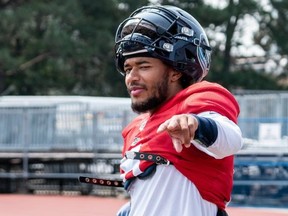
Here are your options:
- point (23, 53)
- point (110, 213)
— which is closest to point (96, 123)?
point (110, 213)

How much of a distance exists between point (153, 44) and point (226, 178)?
1.73ft

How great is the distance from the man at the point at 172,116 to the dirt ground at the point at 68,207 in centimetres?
1010

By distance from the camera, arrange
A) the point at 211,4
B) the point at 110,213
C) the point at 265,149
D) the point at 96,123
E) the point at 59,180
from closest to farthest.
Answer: the point at 110,213
the point at 265,149
the point at 96,123
the point at 59,180
the point at 211,4

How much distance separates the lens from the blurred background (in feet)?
50.3

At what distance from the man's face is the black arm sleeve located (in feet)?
1.15

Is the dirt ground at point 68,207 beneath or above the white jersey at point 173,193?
beneath

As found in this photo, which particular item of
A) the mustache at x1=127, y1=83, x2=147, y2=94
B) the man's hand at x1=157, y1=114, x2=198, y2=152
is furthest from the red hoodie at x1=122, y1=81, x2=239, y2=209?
the man's hand at x1=157, y1=114, x2=198, y2=152

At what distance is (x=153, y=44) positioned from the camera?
2.70 metres

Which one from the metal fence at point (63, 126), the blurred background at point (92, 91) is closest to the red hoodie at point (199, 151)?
the blurred background at point (92, 91)

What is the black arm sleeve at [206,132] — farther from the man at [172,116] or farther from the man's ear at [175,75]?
the man's ear at [175,75]

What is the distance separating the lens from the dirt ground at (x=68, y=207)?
13.2m

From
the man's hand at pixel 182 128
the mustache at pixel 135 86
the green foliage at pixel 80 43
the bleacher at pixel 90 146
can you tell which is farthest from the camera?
the green foliage at pixel 80 43

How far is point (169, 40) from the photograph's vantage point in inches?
107

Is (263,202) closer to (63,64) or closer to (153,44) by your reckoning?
(153,44)
